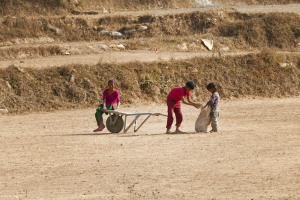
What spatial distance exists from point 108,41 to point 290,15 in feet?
26.5

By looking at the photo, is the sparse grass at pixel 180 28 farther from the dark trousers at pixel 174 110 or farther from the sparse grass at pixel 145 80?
the dark trousers at pixel 174 110

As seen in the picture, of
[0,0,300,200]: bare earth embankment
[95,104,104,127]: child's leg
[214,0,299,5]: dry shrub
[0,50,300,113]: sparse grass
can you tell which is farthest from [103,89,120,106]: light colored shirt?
[214,0,299,5]: dry shrub

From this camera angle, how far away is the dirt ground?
18484mm

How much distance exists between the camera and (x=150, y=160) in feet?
71.4

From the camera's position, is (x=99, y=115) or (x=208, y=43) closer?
(x=99, y=115)

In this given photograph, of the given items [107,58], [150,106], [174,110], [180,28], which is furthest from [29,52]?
[174,110]

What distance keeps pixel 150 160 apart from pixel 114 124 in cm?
503

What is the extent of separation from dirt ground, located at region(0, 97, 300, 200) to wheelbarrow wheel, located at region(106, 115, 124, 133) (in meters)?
0.18

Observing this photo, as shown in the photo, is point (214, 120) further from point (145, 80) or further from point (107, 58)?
point (107, 58)

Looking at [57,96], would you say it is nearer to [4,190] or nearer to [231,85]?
[231,85]

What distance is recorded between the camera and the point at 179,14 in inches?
1829

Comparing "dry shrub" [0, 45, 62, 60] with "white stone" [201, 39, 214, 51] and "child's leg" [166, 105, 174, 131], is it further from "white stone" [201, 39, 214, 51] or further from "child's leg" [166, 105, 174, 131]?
"child's leg" [166, 105, 174, 131]

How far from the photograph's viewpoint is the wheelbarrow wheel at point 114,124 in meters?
26.6

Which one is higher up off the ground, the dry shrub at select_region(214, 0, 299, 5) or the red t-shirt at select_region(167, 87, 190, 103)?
the red t-shirt at select_region(167, 87, 190, 103)
